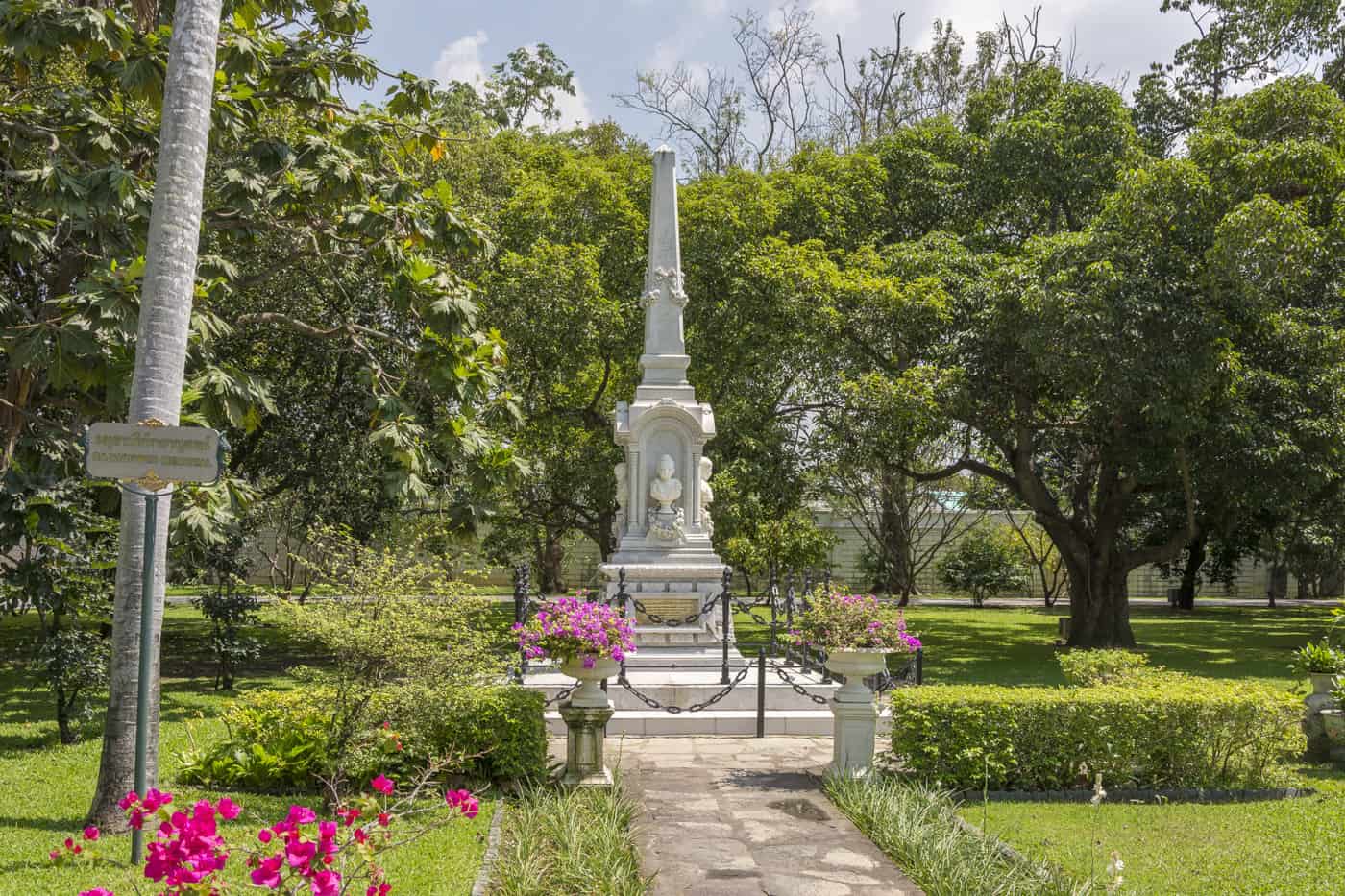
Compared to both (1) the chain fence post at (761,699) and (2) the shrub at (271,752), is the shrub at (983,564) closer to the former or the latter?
(1) the chain fence post at (761,699)

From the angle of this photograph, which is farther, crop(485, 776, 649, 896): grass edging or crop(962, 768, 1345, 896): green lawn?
crop(962, 768, 1345, 896): green lawn

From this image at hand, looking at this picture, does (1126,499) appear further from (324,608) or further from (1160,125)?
(324,608)

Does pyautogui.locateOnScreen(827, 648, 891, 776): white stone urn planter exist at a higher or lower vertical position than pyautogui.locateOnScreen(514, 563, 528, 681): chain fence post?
lower

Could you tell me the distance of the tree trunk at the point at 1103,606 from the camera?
22141mm

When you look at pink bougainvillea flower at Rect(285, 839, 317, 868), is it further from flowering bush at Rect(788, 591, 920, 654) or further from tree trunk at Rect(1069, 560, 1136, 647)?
tree trunk at Rect(1069, 560, 1136, 647)

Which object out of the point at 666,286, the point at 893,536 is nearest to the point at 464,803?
the point at 666,286

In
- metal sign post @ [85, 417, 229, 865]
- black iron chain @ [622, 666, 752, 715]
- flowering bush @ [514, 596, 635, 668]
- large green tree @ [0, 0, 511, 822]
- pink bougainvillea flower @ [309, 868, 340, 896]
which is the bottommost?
black iron chain @ [622, 666, 752, 715]

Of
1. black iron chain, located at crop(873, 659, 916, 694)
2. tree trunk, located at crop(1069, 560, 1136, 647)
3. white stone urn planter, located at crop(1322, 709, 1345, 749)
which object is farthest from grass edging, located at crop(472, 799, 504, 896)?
tree trunk, located at crop(1069, 560, 1136, 647)

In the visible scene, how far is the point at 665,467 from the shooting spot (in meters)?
17.0

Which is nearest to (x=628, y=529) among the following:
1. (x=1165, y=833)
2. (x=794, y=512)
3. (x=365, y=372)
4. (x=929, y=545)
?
(x=365, y=372)

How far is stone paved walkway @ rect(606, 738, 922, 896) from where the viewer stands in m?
6.73

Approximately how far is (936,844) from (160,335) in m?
5.97

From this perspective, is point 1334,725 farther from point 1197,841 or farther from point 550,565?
point 550,565

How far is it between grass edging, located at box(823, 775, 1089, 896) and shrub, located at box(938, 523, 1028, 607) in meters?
33.1
